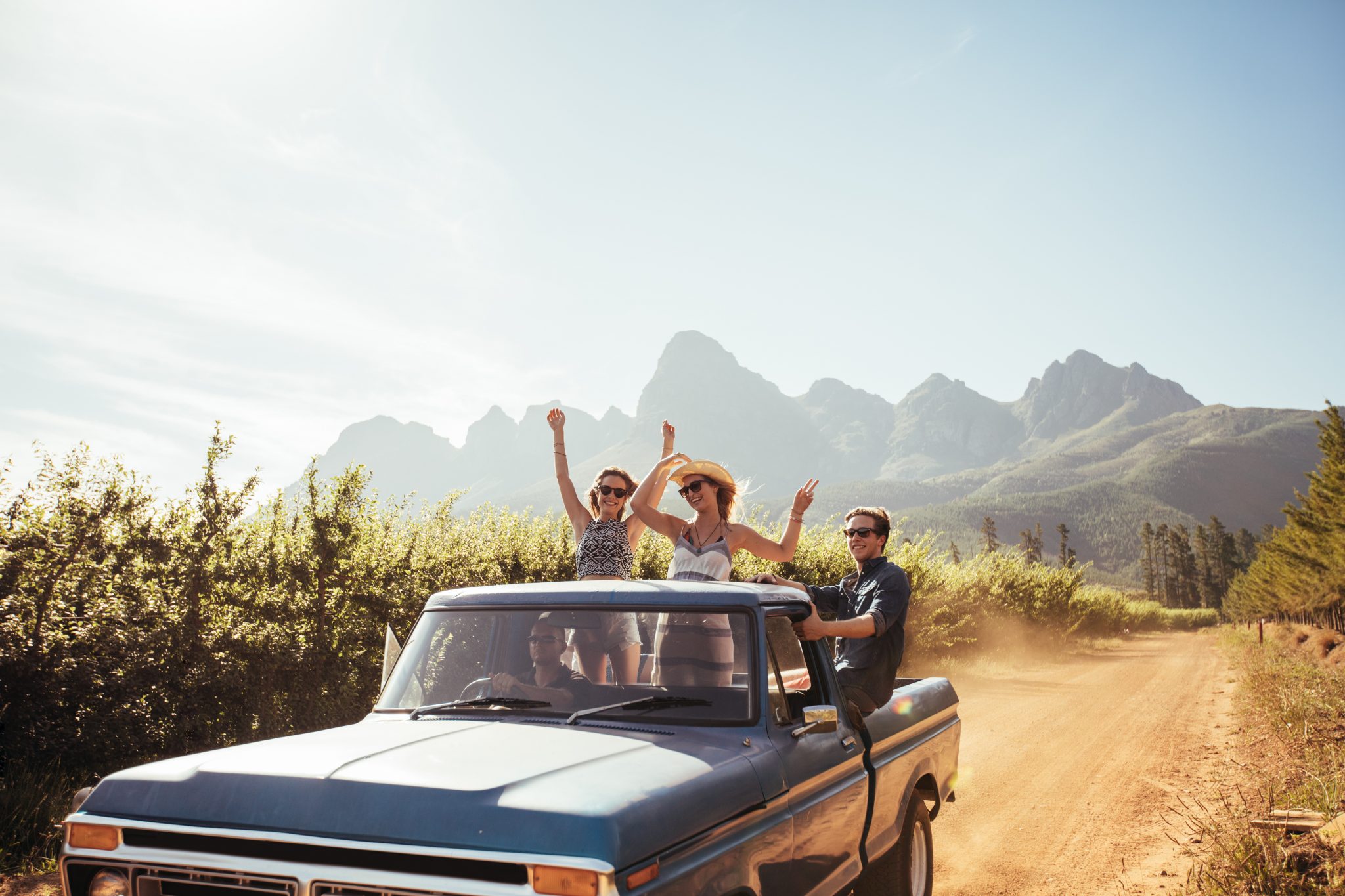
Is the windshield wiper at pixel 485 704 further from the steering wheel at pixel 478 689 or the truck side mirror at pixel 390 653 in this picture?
the truck side mirror at pixel 390 653

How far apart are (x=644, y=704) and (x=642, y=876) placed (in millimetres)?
1053

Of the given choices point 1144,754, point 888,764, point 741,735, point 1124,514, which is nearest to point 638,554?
point 1144,754

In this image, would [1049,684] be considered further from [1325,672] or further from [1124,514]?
[1124,514]

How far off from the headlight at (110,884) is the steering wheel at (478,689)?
1316mm

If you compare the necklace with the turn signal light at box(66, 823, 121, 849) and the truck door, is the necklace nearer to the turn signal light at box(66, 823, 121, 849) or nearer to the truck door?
the truck door

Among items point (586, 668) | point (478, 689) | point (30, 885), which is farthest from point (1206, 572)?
point (30, 885)

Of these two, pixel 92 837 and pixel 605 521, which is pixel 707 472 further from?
pixel 92 837

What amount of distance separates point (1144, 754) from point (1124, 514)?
207216 mm

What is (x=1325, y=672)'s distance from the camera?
16.1m

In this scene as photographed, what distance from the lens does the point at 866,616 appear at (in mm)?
4812

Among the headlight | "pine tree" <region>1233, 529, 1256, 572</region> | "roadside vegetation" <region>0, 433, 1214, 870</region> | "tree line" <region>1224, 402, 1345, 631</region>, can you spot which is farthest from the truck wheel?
"pine tree" <region>1233, 529, 1256, 572</region>

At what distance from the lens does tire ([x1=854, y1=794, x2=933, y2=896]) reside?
4645 mm

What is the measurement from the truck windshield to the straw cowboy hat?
206cm

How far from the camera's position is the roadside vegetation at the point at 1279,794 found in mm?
5379
